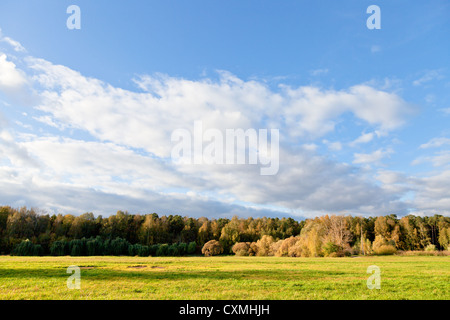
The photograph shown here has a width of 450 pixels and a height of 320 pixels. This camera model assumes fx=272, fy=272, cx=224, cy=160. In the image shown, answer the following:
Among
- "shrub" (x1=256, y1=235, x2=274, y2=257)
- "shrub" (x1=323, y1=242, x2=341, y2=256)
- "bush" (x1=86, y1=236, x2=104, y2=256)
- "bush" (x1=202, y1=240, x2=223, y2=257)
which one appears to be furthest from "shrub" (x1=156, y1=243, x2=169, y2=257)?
"shrub" (x1=323, y1=242, x2=341, y2=256)

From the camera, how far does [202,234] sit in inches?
4230

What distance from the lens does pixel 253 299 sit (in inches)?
489

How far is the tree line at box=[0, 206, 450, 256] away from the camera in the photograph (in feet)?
226

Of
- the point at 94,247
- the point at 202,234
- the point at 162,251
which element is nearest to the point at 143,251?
the point at 162,251

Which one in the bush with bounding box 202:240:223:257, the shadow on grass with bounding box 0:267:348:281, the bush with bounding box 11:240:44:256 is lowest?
the bush with bounding box 202:240:223:257

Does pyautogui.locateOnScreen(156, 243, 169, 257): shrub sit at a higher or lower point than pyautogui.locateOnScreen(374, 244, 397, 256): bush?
lower

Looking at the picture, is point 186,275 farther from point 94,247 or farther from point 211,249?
point 211,249

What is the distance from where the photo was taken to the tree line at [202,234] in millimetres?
69000

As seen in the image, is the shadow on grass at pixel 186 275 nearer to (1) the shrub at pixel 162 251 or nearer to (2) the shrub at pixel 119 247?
(1) the shrub at pixel 162 251

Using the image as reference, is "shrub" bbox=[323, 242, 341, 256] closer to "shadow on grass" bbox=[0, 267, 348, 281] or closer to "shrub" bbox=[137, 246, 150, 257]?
"shadow on grass" bbox=[0, 267, 348, 281]
